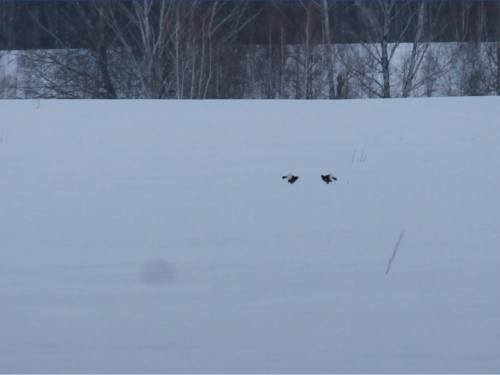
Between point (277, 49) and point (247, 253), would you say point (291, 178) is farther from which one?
point (277, 49)

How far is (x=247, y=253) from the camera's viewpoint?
3.71 m

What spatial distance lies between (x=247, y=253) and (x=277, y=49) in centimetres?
1420

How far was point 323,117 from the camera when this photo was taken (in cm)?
948

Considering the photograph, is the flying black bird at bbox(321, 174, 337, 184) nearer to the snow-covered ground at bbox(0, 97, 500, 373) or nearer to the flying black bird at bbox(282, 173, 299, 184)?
the snow-covered ground at bbox(0, 97, 500, 373)

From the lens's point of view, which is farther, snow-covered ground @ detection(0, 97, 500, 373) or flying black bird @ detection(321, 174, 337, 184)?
flying black bird @ detection(321, 174, 337, 184)

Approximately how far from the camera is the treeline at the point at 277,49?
666 inches

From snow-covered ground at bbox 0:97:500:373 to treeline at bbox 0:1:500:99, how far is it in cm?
966

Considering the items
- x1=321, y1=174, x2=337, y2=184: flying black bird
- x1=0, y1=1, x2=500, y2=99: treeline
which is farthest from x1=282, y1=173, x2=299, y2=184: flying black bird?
x1=0, y1=1, x2=500, y2=99: treeline

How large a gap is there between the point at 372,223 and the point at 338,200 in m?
0.69

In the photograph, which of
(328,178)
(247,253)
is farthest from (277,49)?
(247,253)

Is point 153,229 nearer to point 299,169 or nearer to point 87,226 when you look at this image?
point 87,226

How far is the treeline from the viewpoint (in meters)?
16.9

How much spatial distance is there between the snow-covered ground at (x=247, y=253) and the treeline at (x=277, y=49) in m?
9.66

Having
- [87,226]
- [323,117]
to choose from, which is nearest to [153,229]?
[87,226]
